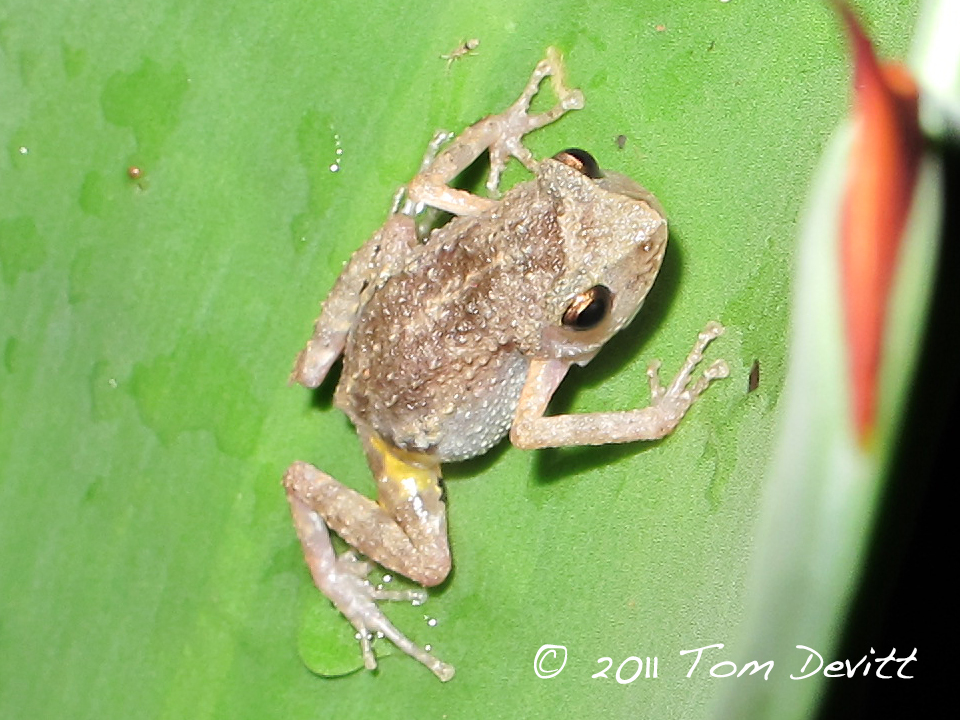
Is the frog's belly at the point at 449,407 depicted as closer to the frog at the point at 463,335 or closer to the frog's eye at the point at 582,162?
the frog at the point at 463,335

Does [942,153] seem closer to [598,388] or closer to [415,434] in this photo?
[598,388]

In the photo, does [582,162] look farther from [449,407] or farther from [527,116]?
[449,407]

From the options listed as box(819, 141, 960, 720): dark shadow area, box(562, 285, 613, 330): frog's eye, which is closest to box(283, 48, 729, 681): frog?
box(562, 285, 613, 330): frog's eye

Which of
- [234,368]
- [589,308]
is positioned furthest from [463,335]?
[234,368]

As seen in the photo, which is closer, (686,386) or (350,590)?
(686,386)

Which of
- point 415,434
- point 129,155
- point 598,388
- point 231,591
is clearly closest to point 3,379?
point 129,155

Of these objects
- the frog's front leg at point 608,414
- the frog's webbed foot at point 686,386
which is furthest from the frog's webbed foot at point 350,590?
the frog's webbed foot at point 686,386
